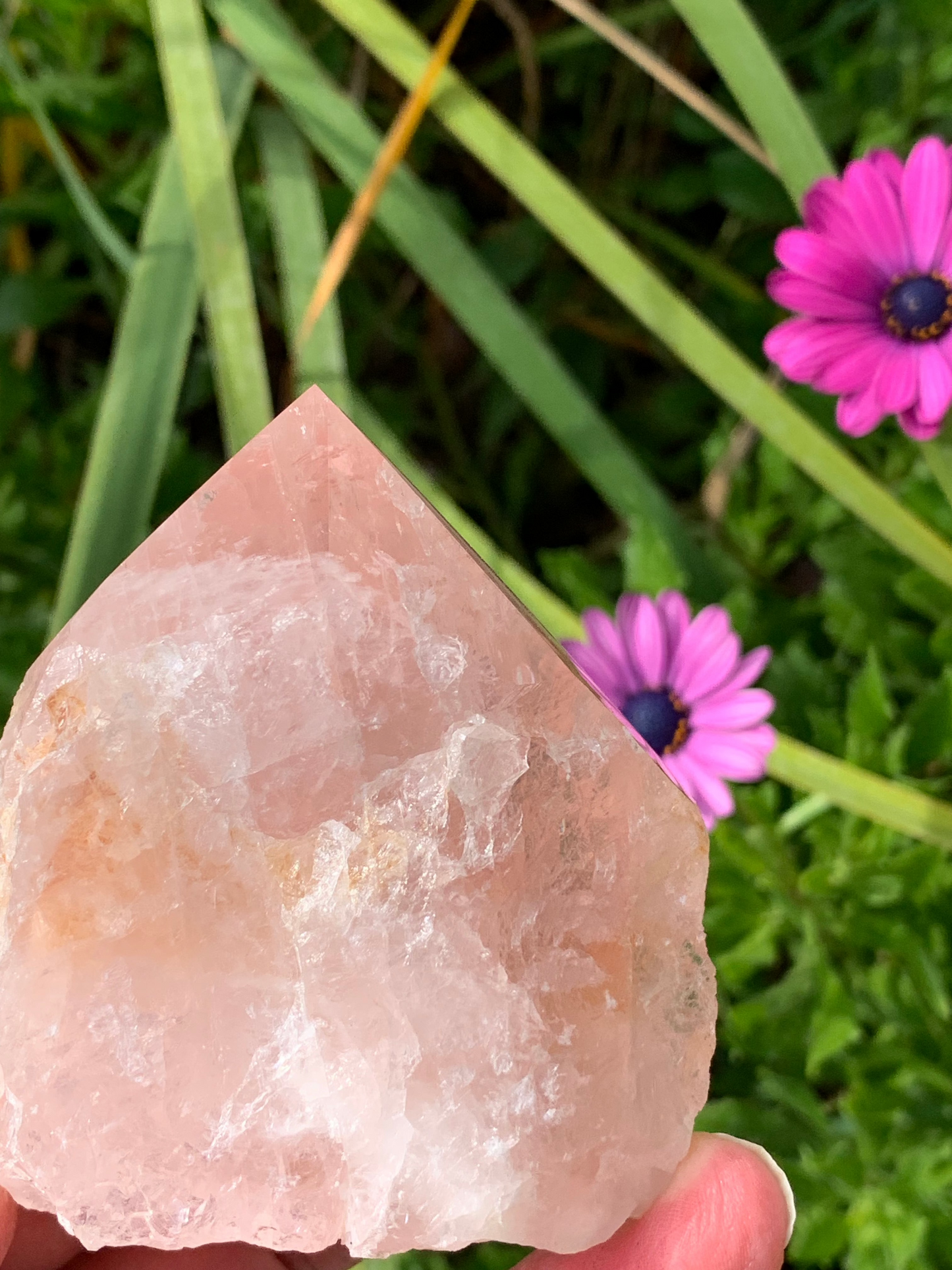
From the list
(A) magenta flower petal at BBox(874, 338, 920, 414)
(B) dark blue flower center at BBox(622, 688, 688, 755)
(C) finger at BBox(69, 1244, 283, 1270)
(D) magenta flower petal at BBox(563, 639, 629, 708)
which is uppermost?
(A) magenta flower petal at BBox(874, 338, 920, 414)

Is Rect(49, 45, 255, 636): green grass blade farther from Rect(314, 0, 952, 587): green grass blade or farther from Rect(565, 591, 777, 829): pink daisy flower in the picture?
Rect(565, 591, 777, 829): pink daisy flower

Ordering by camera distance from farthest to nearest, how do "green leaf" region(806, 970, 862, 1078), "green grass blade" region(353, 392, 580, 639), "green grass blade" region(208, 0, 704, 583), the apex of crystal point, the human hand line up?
"green grass blade" region(208, 0, 704, 583) → "green grass blade" region(353, 392, 580, 639) → "green leaf" region(806, 970, 862, 1078) → the human hand → the apex of crystal point

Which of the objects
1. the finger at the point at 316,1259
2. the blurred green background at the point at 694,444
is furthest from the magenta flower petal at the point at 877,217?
the finger at the point at 316,1259

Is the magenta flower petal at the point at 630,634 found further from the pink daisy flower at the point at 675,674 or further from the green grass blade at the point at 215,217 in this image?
the green grass blade at the point at 215,217

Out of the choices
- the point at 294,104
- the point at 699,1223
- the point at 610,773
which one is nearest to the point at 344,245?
the point at 294,104

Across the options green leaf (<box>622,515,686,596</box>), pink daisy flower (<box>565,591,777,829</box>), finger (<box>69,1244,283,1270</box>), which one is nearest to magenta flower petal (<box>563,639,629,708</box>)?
pink daisy flower (<box>565,591,777,829</box>)

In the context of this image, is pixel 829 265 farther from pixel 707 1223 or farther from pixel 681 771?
pixel 707 1223

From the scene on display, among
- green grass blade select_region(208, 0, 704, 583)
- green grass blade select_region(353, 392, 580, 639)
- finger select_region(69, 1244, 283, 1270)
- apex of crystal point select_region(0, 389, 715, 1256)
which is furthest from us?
green grass blade select_region(208, 0, 704, 583)

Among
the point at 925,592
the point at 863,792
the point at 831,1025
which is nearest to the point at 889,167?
the point at 925,592
